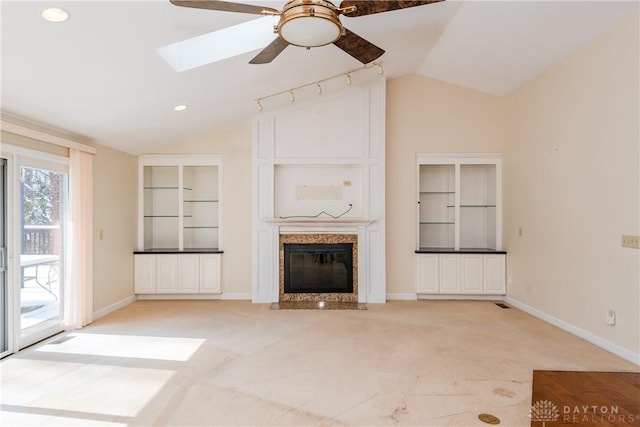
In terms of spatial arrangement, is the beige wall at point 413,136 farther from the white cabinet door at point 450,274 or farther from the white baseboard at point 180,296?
the white baseboard at point 180,296

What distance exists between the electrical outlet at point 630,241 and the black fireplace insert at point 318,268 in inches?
132

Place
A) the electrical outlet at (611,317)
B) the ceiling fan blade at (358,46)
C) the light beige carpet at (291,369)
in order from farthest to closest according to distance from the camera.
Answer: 1. the electrical outlet at (611,317)
2. the ceiling fan blade at (358,46)
3. the light beige carpet at (291,369)

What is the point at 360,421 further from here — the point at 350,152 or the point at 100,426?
the point at 350,152

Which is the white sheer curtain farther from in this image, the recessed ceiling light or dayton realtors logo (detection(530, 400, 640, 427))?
dayton realtors logo (detection(530, 400, 640, 427))

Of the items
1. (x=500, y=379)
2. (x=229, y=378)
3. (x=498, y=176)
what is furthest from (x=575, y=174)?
(x=229, y=378)

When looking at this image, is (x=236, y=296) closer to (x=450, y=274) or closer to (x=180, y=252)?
(x=180, y=252)

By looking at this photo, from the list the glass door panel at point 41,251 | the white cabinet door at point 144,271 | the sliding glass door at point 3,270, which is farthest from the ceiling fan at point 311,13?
the white cabinet door at point 144,271

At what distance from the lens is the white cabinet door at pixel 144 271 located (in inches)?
233

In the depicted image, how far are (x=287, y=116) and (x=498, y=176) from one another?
3.53 meters

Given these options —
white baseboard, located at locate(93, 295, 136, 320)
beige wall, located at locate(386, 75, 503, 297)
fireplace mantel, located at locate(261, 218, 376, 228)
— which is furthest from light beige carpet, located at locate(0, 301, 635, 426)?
fireplace mantel, located at locate(261, 218, 376, 228)

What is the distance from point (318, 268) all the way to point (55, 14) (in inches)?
175

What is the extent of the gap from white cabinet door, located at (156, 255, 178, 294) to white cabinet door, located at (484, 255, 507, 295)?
4931mm

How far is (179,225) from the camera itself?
241 inches

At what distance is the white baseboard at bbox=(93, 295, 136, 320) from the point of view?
16.3 feet
